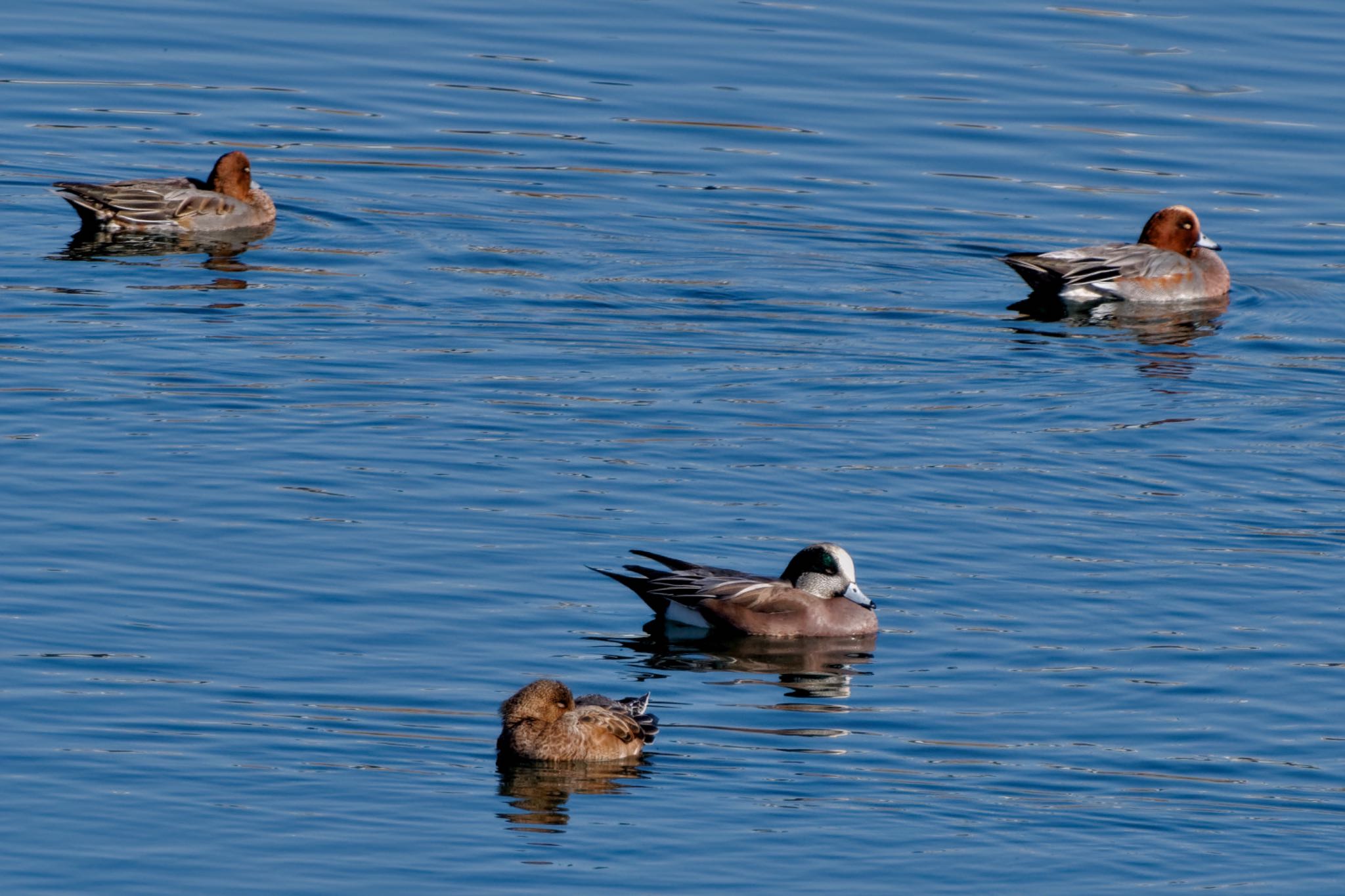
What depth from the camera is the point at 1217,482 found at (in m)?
17.2

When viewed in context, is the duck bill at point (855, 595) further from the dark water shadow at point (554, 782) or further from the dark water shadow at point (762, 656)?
the dark water shadow at point (554, 782)

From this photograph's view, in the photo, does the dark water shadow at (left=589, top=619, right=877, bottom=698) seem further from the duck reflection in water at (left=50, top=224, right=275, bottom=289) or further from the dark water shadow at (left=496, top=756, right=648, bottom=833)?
the duck reflection in water at (left=50, top=224, right=275, bottom=289)

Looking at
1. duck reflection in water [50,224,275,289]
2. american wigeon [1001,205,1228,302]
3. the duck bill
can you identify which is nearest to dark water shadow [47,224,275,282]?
duck reflection in water [50,224,275,289]

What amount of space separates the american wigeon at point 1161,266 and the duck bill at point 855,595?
849 cm

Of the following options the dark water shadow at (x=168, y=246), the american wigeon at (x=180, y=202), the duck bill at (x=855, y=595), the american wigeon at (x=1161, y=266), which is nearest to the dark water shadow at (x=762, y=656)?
the duck bill at (x=855, y=595)

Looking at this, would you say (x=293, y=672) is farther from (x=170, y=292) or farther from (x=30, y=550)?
(x=170, y=292)

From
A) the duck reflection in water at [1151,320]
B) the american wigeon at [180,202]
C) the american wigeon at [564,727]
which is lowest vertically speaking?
the american wigeon at [564,727]

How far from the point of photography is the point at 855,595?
47.2ft

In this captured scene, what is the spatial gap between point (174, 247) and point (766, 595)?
10.4 metres

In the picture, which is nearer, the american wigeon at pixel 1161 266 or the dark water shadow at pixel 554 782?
the dark water shadow at pixel 554 782

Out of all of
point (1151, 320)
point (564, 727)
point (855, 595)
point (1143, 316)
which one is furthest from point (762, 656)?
point (1143, 316)

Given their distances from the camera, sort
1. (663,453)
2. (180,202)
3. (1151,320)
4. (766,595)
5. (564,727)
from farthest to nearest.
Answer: (180,202) < (1151,320) < (663,453) < (766,595) < (564,727)

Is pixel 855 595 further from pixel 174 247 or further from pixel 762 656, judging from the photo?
pixel 174 247

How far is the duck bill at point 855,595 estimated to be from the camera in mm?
14344
